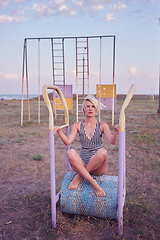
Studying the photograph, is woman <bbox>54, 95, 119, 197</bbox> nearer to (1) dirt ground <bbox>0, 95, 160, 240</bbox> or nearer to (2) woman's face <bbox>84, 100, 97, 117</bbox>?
(2) woman's face <bbox>84, 100, 97, 117</bbox>

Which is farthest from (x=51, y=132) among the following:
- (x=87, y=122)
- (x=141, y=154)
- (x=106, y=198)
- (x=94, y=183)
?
(x=141, y=154)

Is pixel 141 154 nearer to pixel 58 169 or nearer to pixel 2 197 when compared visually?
pixel 58 169

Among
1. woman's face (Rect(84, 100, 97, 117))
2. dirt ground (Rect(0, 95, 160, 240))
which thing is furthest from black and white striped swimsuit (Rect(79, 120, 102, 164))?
dirt ground (Rect(0, 95, 160, 240))

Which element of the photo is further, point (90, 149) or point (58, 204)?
point (58, 204)

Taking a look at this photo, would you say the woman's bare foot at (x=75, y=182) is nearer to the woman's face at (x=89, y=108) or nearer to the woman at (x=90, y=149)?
the woman at (x=90, y=149)

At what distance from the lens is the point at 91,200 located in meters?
2.80

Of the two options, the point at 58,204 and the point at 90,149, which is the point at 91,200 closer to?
the point at 90,149

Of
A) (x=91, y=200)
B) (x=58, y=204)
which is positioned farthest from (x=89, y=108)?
(x=58, y=204)

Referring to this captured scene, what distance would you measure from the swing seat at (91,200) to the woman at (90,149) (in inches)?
2.5

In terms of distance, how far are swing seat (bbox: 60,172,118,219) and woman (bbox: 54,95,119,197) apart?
0.21ft

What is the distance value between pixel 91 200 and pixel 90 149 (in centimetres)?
61

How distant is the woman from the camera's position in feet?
9.06

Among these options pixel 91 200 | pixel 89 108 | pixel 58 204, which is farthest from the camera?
pixel 58 204

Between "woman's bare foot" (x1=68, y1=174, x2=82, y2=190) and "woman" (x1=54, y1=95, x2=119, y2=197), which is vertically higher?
"woman" (x1=54, y1=95, x2=119, y2=197)
